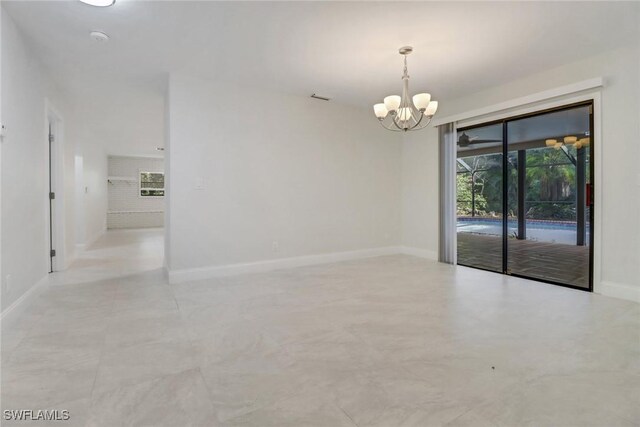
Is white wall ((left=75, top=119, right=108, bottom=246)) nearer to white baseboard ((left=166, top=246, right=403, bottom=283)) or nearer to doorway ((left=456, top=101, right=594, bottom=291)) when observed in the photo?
white baseboard ((left=166, top=246, right=403, bottom=283))

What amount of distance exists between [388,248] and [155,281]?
12.3 feet

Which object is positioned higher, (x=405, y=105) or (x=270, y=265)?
(x=405, y=105)

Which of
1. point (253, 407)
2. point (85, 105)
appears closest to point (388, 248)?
point (253, 407)

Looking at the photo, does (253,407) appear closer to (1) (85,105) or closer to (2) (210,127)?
(2) (210,127)

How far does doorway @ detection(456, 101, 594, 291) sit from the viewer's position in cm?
433

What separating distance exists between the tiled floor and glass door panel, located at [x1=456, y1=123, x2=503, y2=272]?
1.62 m

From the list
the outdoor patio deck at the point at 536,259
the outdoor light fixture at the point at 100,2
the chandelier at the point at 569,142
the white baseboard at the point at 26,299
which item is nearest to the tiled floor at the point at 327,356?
the white baseboard at the point at 26,299

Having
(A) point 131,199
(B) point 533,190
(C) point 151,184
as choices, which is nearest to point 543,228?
(B) point 533,190

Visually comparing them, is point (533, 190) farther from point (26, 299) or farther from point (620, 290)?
point (26, 299)

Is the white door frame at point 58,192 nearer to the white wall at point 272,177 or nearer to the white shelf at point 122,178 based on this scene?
the white wall at point 272,177

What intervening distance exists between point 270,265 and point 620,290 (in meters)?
4.03

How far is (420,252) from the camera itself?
18.4ft

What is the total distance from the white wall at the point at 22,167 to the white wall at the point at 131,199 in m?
7.66

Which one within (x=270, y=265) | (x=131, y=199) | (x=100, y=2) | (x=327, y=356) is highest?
(x=100, y=2)
